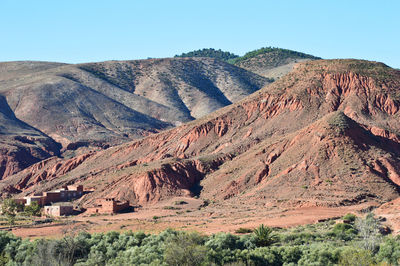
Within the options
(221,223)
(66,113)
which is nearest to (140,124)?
(66,113)

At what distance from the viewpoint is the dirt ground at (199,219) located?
6519 cm

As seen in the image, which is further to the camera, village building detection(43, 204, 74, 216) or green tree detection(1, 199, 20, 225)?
village building detection(43, 204, 74, 216)

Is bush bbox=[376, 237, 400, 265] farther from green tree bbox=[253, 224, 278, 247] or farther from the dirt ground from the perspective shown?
the dirt ground

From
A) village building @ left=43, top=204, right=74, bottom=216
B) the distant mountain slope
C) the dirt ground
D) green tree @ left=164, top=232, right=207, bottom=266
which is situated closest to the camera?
green tree @ left=164, top=232, right=207, bottom=266

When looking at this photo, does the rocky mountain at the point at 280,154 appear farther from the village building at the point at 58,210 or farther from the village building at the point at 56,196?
the village building at the point at 58,210

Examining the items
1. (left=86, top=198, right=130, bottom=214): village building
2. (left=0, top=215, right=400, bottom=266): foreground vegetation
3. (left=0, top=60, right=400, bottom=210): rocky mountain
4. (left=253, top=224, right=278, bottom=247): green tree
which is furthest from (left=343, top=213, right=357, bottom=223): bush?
(left=86, top=198, right=130, bottom=214): village building

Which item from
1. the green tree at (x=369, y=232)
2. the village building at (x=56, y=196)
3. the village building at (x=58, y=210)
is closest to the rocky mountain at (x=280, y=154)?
the village building at (x=56, y=196)

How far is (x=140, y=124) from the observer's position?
17225 cm

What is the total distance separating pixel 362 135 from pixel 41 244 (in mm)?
54116

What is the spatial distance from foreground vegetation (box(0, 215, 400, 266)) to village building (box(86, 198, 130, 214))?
29.3 m

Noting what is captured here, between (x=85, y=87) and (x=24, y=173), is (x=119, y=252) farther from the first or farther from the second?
(x=85, y=87)

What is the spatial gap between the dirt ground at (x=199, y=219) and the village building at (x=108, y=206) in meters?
1.79

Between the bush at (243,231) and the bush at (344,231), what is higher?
the bush at (344,231)

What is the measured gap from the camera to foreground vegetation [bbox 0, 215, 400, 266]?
4241 cm
